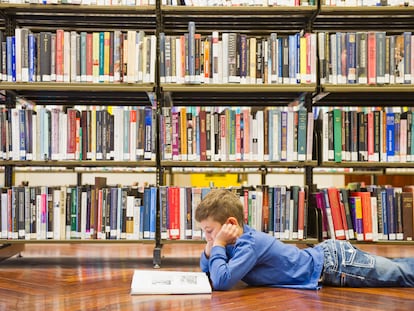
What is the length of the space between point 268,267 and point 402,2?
71.3 inches

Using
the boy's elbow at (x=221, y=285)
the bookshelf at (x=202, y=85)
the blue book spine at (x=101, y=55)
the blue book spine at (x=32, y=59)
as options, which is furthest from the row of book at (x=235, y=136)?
the boy's elbow at (x=221, y=285)

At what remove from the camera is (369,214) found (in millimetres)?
3018

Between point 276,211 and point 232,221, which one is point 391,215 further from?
point 232,221

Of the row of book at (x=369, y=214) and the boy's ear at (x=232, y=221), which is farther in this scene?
the row of book at (x=369, y=214)

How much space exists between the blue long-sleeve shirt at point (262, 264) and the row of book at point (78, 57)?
1267 mm

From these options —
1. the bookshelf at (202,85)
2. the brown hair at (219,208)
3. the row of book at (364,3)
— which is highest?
the row of book at (364,3)

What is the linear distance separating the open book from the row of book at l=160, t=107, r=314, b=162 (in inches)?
36.1

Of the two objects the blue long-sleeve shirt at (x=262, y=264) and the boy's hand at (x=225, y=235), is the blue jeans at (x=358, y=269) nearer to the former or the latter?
the blue long-sleeve shirt at (x=262, y=264)

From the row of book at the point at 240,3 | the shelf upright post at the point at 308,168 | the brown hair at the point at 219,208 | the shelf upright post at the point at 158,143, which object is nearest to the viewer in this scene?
the brown hair at the point at 219,208

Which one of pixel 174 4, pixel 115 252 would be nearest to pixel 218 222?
pixel 174 4

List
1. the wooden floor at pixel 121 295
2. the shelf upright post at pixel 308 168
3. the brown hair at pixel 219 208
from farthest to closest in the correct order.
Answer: the shelf upright post at pixel 308 168 < the brown hair at pixel 219 208 < the wooden floor at pixel 121 295

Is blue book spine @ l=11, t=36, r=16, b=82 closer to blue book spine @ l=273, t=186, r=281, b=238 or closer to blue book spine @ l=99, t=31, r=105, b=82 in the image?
blue book spine @ l=99, t=31, r=105, b=82

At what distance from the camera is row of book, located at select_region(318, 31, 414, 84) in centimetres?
304

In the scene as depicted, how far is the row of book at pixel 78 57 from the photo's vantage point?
9.89 ft
